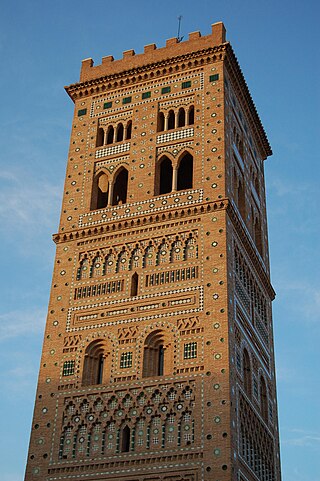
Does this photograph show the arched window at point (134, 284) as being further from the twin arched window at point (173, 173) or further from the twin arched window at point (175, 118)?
the twin arched window at point (175, 118)

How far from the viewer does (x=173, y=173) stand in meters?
25.4

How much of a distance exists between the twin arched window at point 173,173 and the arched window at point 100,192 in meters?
1.74

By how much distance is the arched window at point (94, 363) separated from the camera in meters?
22.6

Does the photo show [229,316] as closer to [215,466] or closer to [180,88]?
[215,466]

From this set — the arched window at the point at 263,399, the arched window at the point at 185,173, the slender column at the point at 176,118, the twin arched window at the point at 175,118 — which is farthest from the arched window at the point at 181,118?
the arched window at the point at 263,399

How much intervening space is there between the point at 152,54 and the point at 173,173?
17.2 feet

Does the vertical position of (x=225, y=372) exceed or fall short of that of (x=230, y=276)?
it falls short

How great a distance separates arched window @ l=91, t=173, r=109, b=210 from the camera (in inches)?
1036

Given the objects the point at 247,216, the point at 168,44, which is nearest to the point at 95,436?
the point at 247,216

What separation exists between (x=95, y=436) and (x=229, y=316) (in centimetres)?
446

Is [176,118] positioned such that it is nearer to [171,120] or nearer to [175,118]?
[175,118]

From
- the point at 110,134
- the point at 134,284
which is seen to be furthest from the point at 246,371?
the point at 110,134

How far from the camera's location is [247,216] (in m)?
27.0

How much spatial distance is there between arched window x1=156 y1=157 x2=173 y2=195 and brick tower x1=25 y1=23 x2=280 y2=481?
67 millimetres
